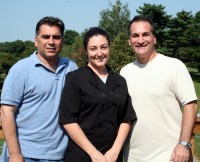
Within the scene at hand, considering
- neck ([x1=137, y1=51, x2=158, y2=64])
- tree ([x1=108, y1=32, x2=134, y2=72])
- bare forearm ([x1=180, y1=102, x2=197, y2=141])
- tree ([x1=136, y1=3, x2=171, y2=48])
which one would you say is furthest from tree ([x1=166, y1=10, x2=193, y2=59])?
bare forearm ([x1=180, y1=102, x2=197, y2=141])

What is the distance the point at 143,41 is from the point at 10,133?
1.53m

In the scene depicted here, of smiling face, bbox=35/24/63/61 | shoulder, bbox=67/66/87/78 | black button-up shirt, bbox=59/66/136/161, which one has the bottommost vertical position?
black button-up shirt, bbox=59/66/136/161

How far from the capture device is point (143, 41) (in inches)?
139

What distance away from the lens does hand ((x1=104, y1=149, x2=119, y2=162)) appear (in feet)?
10.5

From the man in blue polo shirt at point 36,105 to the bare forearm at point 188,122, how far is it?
43.2 inches

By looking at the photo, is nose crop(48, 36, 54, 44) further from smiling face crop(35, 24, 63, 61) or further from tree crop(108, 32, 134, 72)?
tree crop(108, 32, 134, 72)

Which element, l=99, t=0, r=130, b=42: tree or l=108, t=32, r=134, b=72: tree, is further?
l=99, t=0, r=130, b=42: tree

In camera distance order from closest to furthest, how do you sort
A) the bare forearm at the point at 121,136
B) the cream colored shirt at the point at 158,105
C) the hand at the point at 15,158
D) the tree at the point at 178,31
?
the hand at the point at 15,158, the bare forearm at the point at 121,136, the cream colored shirt at the point at 158,105, the tree at the point at 178,31

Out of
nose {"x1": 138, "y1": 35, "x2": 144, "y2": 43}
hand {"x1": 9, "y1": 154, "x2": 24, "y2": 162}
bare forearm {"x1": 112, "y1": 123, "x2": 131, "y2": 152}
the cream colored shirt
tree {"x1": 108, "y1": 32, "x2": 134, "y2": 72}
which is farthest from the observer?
tree {"x1": 108, "y1": 32, "x2": 134, "y2": 72}

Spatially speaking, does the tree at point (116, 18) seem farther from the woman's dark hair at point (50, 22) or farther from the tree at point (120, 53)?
the woman's dark hair at point (50, 22)

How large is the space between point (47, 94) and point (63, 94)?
0.15m

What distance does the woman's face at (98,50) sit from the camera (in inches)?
130

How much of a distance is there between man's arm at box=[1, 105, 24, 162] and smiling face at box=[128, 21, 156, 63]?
135cm

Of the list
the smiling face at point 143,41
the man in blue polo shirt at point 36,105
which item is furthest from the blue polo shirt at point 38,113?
the smiling face at point 143,41
